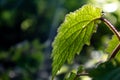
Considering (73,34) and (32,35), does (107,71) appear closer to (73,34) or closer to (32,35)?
(73,34)

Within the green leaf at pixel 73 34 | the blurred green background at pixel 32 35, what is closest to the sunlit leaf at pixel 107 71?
the green leaf at pixel 73 34

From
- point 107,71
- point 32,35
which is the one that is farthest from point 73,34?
point 32,35

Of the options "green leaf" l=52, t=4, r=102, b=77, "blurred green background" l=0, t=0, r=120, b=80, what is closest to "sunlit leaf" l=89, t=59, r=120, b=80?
"green leaf" l=52, t=4, r=102, b=77

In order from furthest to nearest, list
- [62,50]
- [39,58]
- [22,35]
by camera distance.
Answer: [22,35]
[39,58]
[62,50]

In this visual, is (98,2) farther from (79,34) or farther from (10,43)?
(79,34)

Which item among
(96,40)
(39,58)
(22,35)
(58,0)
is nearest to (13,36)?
(22,35)

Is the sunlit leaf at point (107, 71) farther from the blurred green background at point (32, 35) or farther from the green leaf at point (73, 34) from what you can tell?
the blurred green background at point (32, 35)
